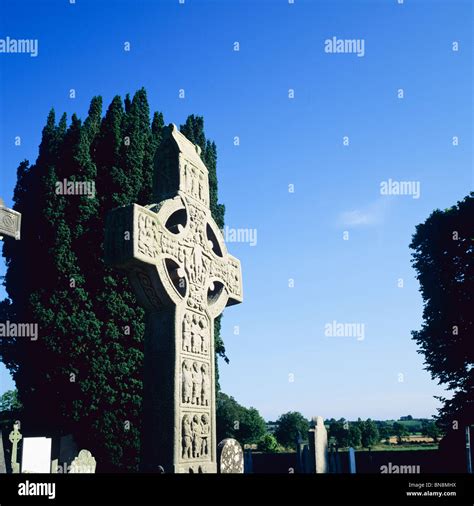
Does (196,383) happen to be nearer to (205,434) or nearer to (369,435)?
(205,434)

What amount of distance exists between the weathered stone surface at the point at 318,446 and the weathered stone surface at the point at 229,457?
5.78 m

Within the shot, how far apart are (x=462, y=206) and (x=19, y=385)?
56.2 ft

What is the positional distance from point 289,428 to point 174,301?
92.4 feet

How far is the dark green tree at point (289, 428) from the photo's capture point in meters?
32.2

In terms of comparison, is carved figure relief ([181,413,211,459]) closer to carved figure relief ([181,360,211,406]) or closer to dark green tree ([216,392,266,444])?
carved figure relief ([181,360,211,406])

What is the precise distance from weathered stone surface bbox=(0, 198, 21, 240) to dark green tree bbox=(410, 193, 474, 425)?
51.6 ft

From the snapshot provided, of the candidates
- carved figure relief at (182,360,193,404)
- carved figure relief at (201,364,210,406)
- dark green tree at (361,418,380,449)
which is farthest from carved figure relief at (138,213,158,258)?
dark green tree at (361,418,380,449)

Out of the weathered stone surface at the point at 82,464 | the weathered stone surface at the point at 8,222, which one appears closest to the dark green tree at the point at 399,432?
the weathered stone surface at the point at 82,464

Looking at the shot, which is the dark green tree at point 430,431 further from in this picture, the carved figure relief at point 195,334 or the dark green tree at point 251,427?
the carved figure relief at point 195,334

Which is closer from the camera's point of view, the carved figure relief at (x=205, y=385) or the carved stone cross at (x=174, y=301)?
the carved stone cross at (x=174, y=301)

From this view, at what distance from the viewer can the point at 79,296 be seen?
15.5 metres

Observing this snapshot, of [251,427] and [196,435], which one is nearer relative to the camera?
[196,435]

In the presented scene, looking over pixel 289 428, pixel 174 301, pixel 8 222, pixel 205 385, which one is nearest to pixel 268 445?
pixel 289 428

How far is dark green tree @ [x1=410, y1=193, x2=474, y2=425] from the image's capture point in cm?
1841
